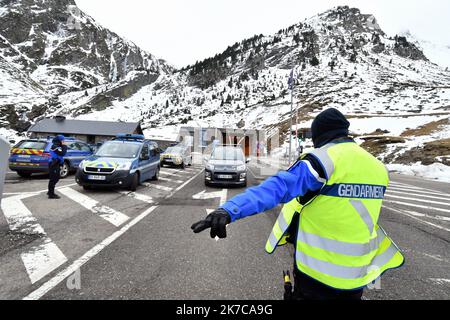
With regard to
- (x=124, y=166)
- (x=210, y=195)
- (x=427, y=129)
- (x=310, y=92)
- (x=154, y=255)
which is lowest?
(x=210, y=195)

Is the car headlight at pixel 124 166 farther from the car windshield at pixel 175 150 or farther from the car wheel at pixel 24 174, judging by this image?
the car windshield at pixel 175 150

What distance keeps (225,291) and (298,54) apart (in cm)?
17530

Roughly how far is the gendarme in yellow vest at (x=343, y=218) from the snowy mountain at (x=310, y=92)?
23856 millimetres

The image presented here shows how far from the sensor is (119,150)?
34.1ft

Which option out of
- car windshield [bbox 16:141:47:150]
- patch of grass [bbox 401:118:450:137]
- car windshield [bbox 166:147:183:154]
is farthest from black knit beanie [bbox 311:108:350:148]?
patch of grass [bbox 401:118:450:137]

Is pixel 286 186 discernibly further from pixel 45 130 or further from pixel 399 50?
pixel 399 50

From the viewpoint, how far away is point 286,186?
167cm

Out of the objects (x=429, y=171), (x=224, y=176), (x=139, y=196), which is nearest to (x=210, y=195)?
(x=224, y=176)

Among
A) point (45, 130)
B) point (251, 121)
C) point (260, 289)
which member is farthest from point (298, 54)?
point (260, 289)

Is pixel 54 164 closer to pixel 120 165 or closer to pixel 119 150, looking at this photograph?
pixel 120 165

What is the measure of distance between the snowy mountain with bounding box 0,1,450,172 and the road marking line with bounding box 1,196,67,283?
24706mm

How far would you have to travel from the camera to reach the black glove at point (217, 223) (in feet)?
5.33

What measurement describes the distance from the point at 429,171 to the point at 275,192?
73.1 ft

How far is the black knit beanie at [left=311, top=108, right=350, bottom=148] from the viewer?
1891mm
